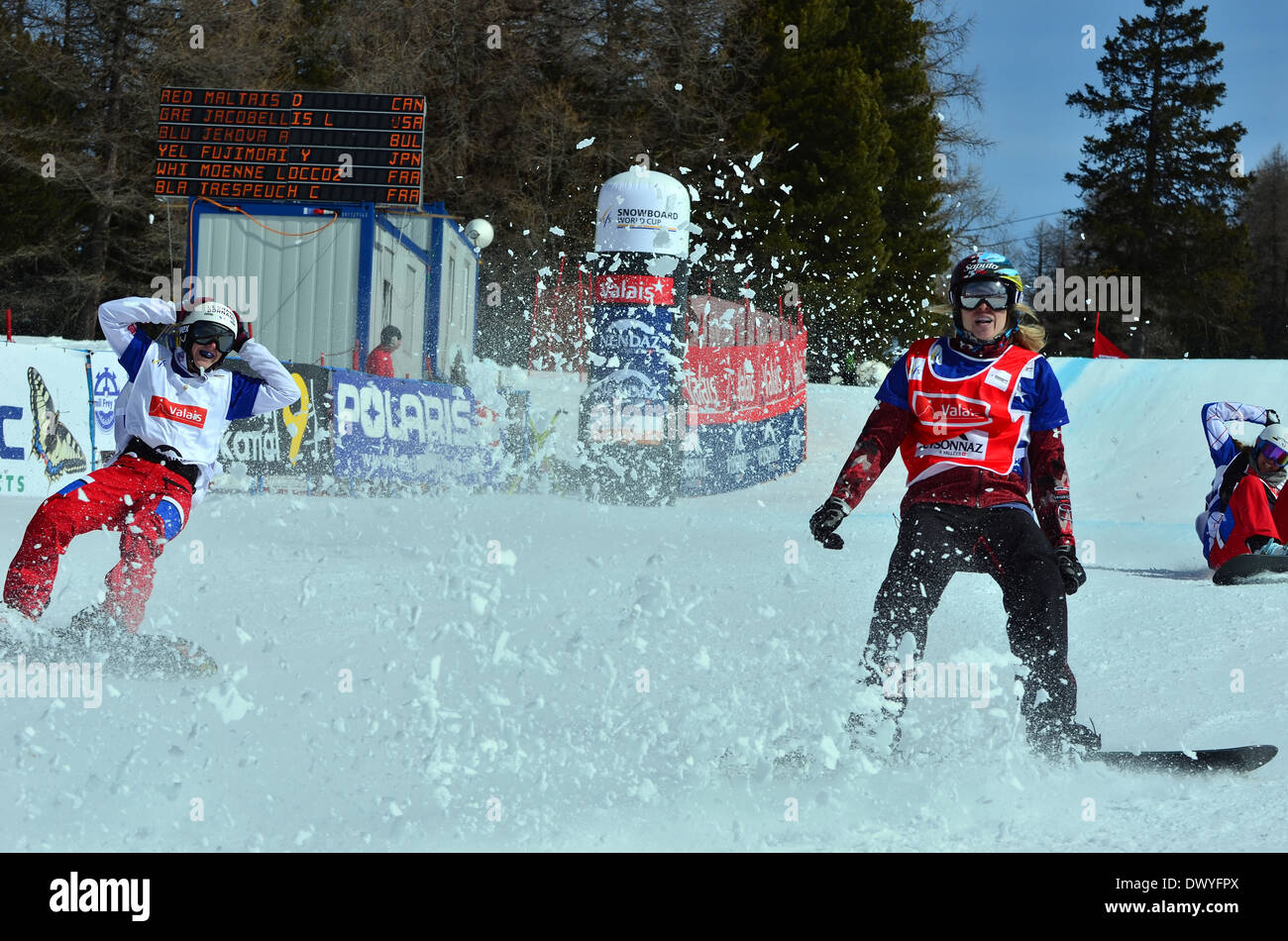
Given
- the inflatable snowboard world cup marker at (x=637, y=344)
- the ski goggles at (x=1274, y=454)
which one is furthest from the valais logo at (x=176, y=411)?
the inflatable snowboard world cup marker at (x=637, y=344)

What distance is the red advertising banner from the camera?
14.7 metres

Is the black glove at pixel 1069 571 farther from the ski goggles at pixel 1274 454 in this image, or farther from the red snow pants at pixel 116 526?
the ski goggles at pixel 1274 454

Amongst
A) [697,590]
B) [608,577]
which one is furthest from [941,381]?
[608,577]

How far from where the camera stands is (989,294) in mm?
4340

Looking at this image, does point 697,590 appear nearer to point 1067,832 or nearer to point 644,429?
point 1067,832

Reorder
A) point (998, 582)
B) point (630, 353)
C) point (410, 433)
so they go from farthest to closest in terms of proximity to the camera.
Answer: point (630, 353) < point (410, 433) < point (998, 582)

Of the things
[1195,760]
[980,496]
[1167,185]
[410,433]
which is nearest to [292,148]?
[410,433]

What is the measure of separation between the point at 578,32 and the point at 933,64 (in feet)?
38.8

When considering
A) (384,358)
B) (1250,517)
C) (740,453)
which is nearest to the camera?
(1250,517)

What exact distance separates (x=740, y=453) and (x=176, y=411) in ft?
34.4

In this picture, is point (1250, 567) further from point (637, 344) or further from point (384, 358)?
point (384, 358)

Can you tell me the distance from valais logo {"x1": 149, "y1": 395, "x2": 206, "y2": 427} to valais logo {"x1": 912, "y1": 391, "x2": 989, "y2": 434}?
3.30 metres

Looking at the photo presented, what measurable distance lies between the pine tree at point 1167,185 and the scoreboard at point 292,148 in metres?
30.7

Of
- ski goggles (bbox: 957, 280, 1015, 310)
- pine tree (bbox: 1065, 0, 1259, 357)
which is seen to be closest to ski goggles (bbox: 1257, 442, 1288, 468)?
ski goggles (bbox: 957, 280, 1015, 310)
